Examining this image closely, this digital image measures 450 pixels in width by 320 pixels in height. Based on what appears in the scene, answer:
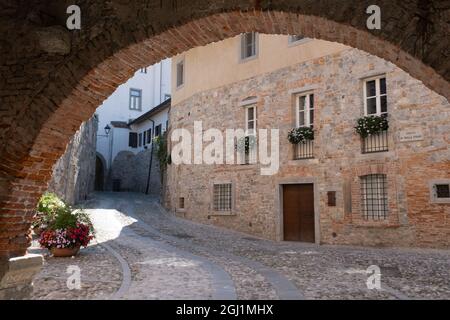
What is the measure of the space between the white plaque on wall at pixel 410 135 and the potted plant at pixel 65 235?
28.2 ft

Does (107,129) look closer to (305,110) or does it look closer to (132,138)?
(132,138)

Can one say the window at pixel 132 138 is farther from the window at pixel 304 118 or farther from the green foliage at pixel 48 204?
the green foliage at pixel 48 204

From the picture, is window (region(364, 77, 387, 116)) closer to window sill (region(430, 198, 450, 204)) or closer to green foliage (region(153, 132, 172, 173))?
window sill (region(430, 198, 450, 204))

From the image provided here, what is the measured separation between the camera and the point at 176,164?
19.2 metres

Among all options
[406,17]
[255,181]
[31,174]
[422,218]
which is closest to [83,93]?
[31,174]

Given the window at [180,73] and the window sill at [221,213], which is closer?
the window sill at [221,213]

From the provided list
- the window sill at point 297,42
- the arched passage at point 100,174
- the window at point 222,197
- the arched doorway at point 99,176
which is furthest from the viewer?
the arched doorway at point 99,176

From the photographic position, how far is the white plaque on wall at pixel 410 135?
10.7 metres

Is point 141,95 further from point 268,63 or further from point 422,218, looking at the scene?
point 422,218

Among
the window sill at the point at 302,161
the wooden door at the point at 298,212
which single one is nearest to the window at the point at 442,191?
the window sill at the point at 302,161

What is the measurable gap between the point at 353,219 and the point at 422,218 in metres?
1.91

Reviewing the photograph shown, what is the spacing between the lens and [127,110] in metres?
33.2

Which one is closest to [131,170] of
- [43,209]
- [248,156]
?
[248,156]

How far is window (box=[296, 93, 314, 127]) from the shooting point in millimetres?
13398
